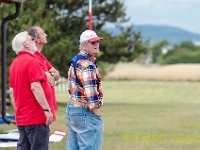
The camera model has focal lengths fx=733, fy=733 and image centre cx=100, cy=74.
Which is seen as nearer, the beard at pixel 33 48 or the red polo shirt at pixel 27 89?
the red polo shirt at pixel 27 89

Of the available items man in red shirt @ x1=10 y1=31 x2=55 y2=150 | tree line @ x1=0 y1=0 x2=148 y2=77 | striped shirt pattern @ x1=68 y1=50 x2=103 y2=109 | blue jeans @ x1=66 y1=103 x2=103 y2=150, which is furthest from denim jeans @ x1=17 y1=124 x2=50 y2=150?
tree line @ x1=0 y1=0 x2=148 y2=77

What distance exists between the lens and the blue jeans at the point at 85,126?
7.71 meters

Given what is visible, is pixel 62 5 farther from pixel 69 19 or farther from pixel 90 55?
pixel 90 55

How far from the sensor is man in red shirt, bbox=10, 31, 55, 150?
771 cm

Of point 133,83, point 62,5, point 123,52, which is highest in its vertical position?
point 62,5

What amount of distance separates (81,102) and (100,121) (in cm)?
30

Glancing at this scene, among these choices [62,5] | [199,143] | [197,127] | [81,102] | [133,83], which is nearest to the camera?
[81,102]

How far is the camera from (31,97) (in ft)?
25.5

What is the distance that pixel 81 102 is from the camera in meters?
7.69

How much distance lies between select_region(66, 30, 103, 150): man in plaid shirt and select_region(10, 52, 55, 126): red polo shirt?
13.0 inches

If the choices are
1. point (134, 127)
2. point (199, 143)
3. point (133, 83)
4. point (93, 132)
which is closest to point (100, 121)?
point (93, 132)

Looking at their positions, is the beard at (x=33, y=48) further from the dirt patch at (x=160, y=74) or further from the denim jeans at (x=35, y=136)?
the dirt patch at (x=160, y=74)

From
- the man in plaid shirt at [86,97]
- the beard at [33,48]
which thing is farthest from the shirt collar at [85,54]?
the beard at [33,48]

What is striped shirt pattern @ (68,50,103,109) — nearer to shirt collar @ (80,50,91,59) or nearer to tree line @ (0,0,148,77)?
shirt collar @ (80,50,91,59)
